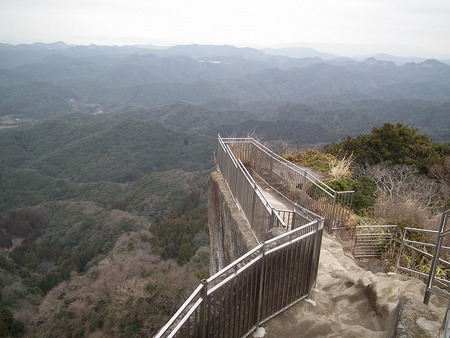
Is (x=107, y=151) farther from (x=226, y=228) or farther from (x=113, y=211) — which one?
(x=226, y=228)

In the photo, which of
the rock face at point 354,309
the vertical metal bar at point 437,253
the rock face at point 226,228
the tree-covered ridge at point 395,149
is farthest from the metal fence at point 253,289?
the tree-covered ridge at point 395,149

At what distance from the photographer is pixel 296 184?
991cm

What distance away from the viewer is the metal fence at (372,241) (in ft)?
26.2

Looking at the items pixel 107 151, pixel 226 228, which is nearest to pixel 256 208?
pixel 226 228

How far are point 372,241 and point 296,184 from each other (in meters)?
2.45

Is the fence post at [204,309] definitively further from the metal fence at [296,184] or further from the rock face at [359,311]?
the metal fence at [296,184]

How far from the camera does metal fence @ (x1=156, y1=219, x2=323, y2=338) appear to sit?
11.1 ft

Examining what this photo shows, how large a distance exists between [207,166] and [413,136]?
95237 millimetres

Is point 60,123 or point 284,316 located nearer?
point 284,316

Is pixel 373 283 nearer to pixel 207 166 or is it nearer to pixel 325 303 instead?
pixel 325 303

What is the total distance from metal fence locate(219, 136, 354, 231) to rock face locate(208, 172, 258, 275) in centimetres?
137

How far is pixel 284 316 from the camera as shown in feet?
14.8

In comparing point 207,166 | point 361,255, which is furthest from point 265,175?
point 207,166

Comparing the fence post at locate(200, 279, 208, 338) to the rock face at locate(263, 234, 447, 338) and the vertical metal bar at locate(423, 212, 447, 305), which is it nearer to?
the rock face at locate(263, 234, 447, 338)
